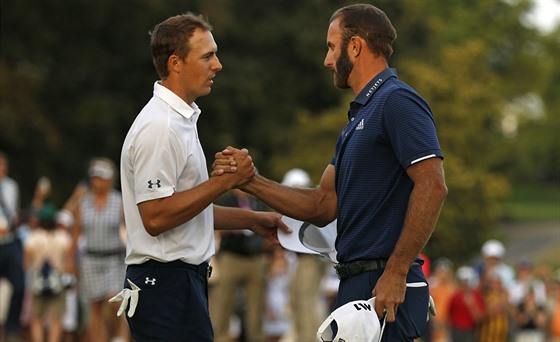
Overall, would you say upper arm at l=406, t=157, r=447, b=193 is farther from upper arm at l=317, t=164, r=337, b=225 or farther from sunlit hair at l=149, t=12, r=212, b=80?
sunlit hair at l=149, t=12, r=212, b=80

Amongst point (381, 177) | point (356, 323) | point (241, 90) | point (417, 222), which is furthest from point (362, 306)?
point (241, 90)

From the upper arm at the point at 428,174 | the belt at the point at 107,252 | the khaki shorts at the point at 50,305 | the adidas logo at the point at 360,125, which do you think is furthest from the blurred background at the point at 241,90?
the upper arm at the point at 428,174

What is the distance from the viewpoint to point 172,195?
Result: 6973mm

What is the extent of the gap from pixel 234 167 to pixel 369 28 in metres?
1.08

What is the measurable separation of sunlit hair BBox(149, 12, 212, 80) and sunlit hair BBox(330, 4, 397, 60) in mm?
837

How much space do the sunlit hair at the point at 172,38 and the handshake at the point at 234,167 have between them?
0.56 m

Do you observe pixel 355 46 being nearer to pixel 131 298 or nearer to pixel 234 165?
pixel 234 165

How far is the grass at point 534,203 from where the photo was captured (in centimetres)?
9744

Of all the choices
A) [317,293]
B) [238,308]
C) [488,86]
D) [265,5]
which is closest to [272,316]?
[238,308]

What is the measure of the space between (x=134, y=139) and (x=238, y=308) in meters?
13.4

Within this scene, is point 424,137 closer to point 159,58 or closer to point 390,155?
point 390,155

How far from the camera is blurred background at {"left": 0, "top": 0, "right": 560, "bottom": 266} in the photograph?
37.0 meters

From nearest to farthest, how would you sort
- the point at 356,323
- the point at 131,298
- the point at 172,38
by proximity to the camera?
the point at 356,323 < the point at 131,298 < the point at 172,38

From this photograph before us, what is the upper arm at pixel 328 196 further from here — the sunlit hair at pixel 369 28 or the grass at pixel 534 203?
the grass at pixel 534 203
